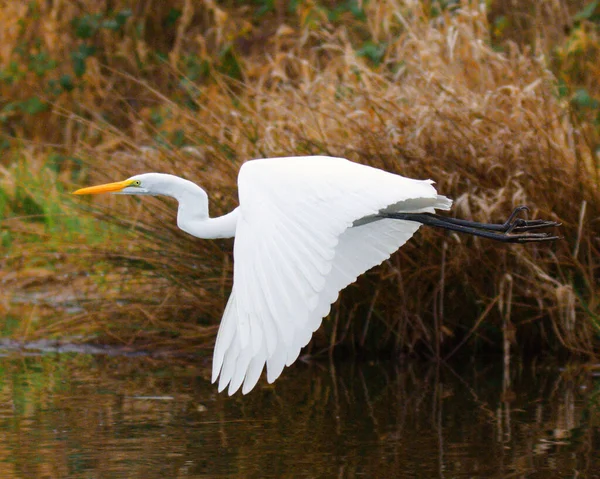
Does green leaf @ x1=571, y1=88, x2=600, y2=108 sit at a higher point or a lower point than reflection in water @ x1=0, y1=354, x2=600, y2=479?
higher

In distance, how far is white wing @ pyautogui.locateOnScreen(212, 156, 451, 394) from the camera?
3.26 metres

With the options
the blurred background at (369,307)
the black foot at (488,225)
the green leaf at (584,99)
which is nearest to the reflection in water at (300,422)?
the blurred background at (369,307)

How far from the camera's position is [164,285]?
6.21m

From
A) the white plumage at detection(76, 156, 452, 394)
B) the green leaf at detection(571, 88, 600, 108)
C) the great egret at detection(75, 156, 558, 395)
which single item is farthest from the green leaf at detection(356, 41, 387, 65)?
the white plumage at detection(76, 156, 452, 394)

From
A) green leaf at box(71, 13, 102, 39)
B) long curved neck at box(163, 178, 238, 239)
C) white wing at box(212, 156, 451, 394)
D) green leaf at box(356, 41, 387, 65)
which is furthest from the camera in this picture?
green leaf at box(71, 13, 102, 39)

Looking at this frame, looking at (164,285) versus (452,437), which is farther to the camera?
(164,285)

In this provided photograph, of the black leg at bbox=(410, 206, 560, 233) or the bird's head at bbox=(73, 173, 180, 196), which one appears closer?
the bird's head at bbox=(73, 173, 180, 196)

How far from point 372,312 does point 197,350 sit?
0.90 metres

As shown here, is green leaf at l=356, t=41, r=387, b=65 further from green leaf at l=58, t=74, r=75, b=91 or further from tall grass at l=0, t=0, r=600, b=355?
green leaf at l=58, t=74, r=75, b=91

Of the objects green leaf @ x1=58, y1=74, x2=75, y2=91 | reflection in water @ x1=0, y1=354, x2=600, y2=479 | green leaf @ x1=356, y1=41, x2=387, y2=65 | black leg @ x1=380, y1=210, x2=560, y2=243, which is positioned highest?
green leaf @ x1=58, y1=74, x2=75, y2=91

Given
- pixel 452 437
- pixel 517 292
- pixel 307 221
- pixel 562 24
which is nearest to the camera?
pixel 307 221

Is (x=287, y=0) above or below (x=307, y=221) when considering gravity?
above

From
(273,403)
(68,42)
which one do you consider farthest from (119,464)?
(68,42)

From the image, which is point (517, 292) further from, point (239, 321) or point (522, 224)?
point (239, 321)
